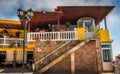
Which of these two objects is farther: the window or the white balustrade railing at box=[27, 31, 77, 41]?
the window

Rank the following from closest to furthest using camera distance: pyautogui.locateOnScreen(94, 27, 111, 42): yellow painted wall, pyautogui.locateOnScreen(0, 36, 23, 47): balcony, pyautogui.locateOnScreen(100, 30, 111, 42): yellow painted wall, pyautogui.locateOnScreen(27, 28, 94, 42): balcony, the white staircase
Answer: the white staircase → pyautogui.locateOnScreen(27, 28, 94, 42): balcony → pyautogui.locateOnScreen(0, 36, 23, 47): balcony → pyautogui.locateOnScreen(94, 27, 111, 42): yellow painted wall → pyautogui.locateOnScreen(100, 30, 111, 42): yellow painted wall

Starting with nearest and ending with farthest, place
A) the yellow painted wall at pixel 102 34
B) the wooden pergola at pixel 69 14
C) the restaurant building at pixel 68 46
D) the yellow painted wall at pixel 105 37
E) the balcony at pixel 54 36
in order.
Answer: the restaurant building at pixel 68 46 → the balcony at pixel 54 36 → the yellow painted wall at pixel 102 34 → the wooden pergola at pixel 69 14 → the yellow painted wall at pixel 105 37

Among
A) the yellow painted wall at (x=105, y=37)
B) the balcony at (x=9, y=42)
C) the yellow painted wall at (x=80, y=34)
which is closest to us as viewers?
the yellow painted wall at (x=80, y=34)

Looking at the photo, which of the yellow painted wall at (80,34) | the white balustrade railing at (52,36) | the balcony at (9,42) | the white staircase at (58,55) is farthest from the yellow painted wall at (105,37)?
the balcony at (9,42)

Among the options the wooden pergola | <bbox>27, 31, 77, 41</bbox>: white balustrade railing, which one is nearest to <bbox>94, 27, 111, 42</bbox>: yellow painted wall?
the wooden pergola

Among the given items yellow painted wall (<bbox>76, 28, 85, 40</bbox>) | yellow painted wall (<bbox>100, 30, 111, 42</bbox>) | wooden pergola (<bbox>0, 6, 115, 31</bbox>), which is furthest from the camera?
yellow painted wall (<bbox>100, 30, 111, 42</bbox>)

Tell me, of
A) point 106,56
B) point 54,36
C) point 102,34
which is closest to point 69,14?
point 54,36

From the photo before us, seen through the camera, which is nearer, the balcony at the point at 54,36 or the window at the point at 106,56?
the balcony at the point at 54,36

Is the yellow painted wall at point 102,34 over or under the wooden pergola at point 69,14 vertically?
under

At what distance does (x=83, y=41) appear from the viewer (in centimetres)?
1878

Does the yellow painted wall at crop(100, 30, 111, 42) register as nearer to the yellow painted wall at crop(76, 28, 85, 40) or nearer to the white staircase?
the yellow painted wall at crop(76, 28, 85, 40)

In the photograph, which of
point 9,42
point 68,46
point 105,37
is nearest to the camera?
point 68,46

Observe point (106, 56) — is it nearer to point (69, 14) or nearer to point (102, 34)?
point (102, 34)

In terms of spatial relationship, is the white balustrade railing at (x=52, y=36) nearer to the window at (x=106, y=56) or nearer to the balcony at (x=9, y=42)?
the balcony at (x=9, y=42)
